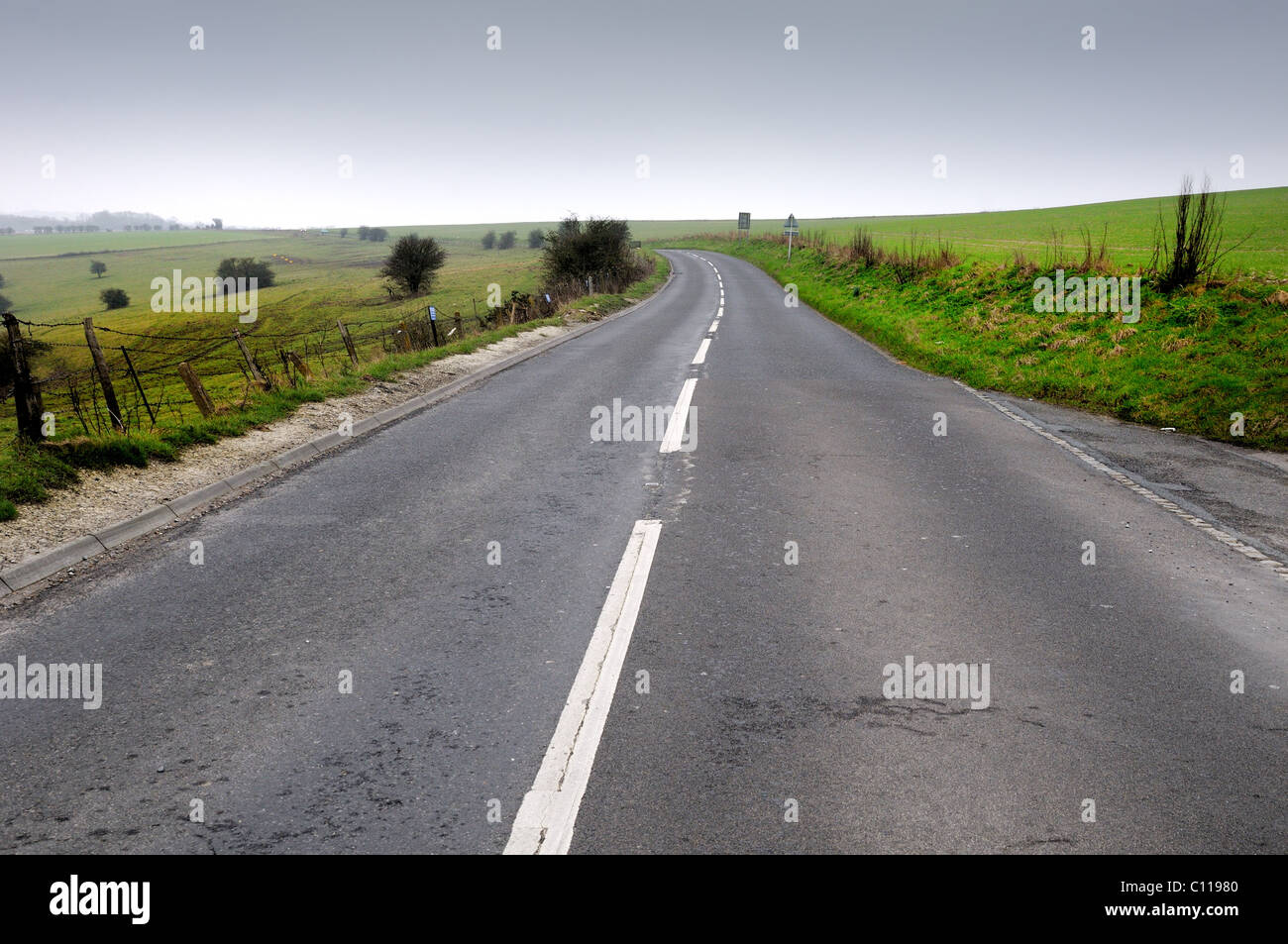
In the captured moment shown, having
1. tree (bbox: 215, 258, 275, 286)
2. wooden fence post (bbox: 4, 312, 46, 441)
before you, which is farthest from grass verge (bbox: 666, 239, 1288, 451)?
tree (bbox: 215, 258, 275, 286)

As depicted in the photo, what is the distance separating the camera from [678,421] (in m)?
10.6

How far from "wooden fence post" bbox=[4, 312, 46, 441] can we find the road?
252cm

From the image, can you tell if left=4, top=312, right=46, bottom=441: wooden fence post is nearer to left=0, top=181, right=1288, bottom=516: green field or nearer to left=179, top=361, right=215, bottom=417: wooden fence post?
left=0, top=181, right=1288, bottom=516: green field

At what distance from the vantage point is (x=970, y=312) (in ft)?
62.4

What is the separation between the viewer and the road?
125 inches

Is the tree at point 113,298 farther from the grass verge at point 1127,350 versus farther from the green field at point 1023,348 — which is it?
the grass verge at point 1127,350

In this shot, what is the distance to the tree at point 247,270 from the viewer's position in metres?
102

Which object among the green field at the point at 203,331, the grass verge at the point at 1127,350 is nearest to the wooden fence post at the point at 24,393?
the green field at the point at 203,331

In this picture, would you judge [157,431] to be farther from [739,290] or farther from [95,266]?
[95,266]

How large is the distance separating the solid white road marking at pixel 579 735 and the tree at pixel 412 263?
7300 centimetres

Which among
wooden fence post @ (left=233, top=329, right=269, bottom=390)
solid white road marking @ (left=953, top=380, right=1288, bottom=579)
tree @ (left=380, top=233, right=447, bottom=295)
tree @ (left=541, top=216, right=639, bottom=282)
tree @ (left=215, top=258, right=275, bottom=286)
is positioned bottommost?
solid white road marking @ (left=953, top=380, right=1288, bottom=579)
